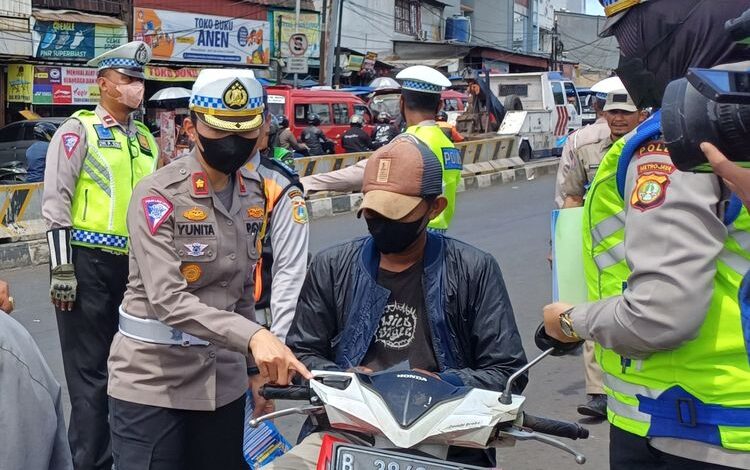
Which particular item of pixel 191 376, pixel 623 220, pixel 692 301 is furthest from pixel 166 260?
pixel 692 301

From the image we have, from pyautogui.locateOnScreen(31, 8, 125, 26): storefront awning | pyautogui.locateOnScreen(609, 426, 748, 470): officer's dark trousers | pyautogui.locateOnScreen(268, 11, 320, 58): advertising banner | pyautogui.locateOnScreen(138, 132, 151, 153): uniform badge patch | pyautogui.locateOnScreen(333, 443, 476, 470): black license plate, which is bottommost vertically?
pyautogui.locateOnScreen(609, 426, 748, 470): officer's dark trousers

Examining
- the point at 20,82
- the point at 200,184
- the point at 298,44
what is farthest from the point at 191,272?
the point at 298,44

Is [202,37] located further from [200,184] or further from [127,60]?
[200,184]

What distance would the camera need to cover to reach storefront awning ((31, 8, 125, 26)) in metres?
22.5

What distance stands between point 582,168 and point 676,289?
3.99 metres

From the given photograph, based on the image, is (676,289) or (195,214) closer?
(676,289)

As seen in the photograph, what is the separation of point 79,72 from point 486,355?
72.3ft

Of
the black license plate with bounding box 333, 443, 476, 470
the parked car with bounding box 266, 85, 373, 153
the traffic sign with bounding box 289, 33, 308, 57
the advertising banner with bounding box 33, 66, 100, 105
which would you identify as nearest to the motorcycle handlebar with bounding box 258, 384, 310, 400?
the black license plate with bounding box 333, 443, 476, 470

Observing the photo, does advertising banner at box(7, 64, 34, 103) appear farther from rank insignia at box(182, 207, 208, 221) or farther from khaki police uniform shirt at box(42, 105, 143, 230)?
rank insignia at box(182, 207, 208, 221)

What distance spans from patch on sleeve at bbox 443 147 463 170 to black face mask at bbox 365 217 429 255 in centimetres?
244

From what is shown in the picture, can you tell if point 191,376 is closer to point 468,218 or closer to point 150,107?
point 468,218

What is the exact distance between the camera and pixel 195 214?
350cm

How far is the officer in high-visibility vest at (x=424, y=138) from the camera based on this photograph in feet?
16.8

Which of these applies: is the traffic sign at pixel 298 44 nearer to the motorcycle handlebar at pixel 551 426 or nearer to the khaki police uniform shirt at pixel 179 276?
the khaki police uniform shirt at pixel 179 276
